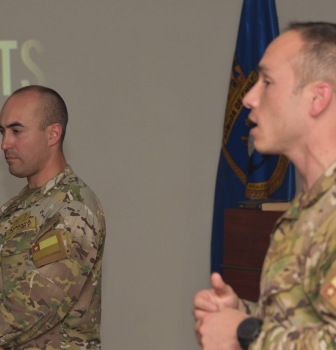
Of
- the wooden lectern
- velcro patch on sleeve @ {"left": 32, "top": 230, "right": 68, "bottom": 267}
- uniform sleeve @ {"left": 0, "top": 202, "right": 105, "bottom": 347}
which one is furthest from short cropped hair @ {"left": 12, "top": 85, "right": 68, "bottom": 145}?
the wooden lectern

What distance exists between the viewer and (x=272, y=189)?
321cm

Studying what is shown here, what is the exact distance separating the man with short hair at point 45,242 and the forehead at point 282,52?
1139mm

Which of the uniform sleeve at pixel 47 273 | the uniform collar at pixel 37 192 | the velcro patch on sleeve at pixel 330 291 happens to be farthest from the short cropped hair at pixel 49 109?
the velcro patch on sleeve at pixel 330 291

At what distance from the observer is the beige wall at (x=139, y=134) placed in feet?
11.9

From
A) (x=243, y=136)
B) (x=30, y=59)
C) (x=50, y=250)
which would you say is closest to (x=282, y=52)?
(x=50, y=250)

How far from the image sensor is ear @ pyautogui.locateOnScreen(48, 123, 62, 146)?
261 centimetres

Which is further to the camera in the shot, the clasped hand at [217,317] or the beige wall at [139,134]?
the beige wall at [139,134]

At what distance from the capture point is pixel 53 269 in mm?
2225

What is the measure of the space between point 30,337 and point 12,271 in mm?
244

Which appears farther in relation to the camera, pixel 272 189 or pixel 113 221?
pixel 113 221

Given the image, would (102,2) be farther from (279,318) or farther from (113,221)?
(279,318)

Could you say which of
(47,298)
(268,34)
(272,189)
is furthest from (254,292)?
(268,34)

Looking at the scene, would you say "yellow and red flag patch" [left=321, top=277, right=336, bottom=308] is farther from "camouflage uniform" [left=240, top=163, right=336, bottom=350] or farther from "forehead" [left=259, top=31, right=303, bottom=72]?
"forehead" [left=259, top=31, right=303, bottom=72]

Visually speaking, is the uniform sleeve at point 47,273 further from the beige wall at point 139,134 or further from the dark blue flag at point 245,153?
the beige wall at point 139,134
